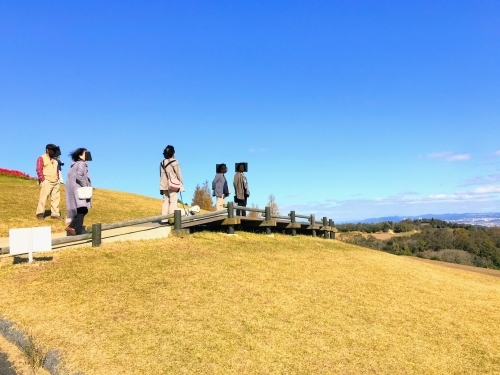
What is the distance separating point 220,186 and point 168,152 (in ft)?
12.0

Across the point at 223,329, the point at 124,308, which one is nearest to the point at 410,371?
the point at 223,329

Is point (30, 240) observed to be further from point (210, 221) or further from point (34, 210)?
point (34, 210)

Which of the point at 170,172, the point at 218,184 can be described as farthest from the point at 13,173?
the point at 170,172

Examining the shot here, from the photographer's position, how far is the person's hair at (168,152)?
12227 mm

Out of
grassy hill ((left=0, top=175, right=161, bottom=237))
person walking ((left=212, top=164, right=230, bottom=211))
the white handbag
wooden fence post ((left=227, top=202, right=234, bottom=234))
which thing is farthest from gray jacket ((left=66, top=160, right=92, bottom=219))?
person walking ((left=212, top=164, right=230, bottom=211))

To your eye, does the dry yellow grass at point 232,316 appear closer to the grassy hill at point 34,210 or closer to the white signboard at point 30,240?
the white signboard at point 30,240

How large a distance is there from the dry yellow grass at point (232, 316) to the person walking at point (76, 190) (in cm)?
96

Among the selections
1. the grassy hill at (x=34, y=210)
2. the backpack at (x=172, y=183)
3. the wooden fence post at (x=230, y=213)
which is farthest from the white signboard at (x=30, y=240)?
the wooden fence post at (x=230, y=213)

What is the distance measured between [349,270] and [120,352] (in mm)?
8143

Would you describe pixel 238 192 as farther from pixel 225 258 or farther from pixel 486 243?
pixel 486 243

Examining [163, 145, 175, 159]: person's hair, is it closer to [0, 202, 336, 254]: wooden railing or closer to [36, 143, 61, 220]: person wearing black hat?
[0, 202, 336, 254]: wooden railing

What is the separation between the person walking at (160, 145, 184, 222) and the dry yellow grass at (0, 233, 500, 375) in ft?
6.72

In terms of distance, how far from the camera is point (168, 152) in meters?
12.2

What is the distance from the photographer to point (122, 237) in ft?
36.6
